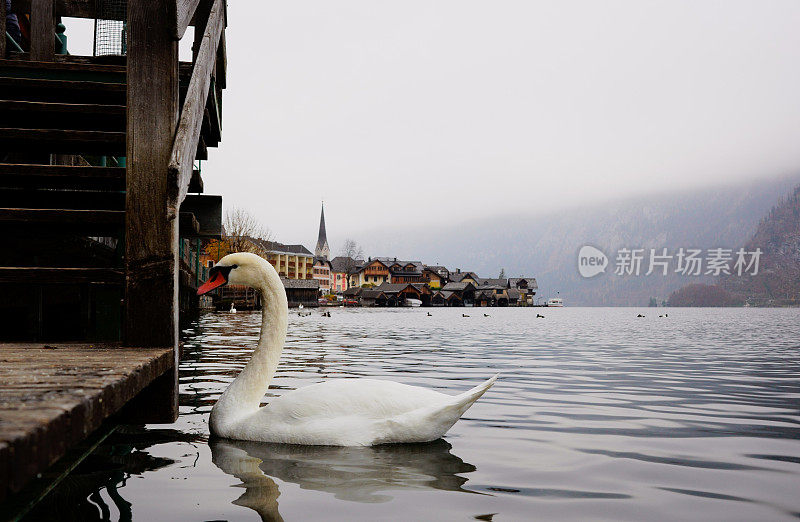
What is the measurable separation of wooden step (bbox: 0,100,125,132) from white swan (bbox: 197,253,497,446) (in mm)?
1522

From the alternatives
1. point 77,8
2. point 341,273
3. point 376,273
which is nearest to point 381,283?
point 376,273

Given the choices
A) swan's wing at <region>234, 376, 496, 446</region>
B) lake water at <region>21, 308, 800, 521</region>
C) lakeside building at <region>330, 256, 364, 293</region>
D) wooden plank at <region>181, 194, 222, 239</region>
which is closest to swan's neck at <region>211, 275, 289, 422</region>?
swan's wing at <region>234, 376, 496, 446</region>

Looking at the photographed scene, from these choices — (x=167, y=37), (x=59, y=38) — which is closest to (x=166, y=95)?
(x=167, y=37)

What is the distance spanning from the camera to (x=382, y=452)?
16.1 ft

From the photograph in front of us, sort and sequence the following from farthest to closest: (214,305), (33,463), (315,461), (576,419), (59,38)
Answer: (214,305) < (59,38) < (576,419) < (315,461) < (33,463)

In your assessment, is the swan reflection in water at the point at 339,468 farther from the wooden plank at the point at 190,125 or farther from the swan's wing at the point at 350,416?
the wooden plank at the point at 190,125

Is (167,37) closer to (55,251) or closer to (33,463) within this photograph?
(33,463)

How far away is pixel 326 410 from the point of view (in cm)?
499

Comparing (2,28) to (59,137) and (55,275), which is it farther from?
(55,275)

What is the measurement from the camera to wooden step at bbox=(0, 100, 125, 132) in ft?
16.8

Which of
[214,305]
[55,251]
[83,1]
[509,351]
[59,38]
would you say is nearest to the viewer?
[55,251]

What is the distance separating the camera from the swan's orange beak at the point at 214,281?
482 cm

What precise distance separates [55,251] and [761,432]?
7.78 metres

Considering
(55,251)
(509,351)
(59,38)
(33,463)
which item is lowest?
(509,351)
